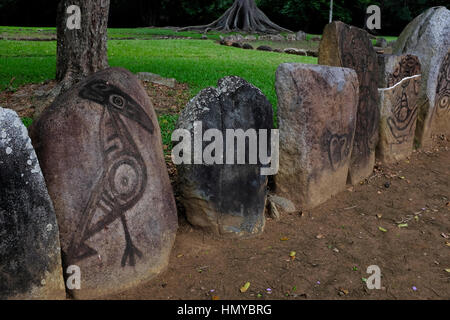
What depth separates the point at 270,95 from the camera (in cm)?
586

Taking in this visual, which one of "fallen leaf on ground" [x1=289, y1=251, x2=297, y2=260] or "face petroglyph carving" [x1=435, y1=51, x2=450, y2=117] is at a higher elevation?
"face petroglyph carving" [x1=435, y1=51, x2=450, y2=117]

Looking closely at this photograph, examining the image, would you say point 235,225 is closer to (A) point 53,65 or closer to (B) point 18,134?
(B) point 18,134

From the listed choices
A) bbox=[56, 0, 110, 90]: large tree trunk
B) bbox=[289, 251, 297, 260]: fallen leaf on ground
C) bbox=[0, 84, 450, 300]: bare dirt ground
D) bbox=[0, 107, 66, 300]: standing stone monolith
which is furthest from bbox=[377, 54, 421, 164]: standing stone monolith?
bbox=[0, 107, 66, 300]: standing stone monolith

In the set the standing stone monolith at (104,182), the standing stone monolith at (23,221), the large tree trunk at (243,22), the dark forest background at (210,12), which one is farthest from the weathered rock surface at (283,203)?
the dark forest background at (210,12)

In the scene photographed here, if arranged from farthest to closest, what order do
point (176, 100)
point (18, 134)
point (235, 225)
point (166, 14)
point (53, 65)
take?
point (166, 14) < point (53, 65) < point (176, 100) < point (235, 225) < point (18, 134)

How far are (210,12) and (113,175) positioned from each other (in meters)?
26.9

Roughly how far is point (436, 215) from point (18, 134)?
10.6 feet

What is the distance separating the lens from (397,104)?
4.47 metres

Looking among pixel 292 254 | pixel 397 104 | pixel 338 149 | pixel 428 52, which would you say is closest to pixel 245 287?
pixel 292 254

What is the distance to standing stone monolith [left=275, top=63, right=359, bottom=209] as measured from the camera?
3.22 m

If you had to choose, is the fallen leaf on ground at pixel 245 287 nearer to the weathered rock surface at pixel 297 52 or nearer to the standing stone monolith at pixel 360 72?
the standing stone monolith at pixel 360 72

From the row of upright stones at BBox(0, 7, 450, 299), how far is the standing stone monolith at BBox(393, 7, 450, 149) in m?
1.67

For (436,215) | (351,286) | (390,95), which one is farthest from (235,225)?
(390,95)

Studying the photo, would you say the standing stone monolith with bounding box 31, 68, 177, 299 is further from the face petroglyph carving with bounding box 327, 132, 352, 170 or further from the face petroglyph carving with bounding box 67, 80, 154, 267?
the face petroglyph carving with bounding box 327, 132, 352, 170
